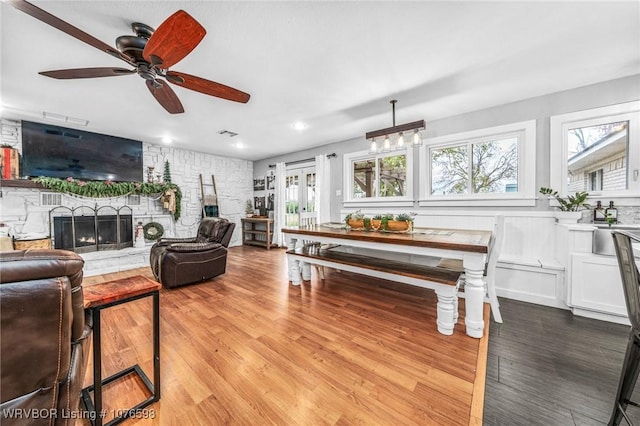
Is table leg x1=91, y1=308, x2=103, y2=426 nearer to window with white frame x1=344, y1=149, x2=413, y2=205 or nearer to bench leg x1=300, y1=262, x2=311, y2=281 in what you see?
bench leg x1=300, y1=262, x2=311, y2=281

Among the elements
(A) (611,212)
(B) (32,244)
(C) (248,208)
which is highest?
(C) (248,208)

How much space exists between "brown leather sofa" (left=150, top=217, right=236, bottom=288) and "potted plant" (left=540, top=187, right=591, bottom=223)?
4320 millimetres

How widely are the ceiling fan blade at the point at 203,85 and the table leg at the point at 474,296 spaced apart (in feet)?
7.98

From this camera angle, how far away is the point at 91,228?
438cm

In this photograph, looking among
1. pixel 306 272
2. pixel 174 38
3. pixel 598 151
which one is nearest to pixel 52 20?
pixel 174 38

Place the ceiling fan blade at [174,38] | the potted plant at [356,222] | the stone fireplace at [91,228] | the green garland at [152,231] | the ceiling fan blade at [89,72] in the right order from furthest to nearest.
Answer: the green garland at [152,231] → the stone fireplace at [91,228] → the potted plant at [356,222] → the ceiling fan blade at [89,72] → the ceiling fan blade at [174,38]

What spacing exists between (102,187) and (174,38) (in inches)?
165

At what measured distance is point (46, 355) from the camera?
0.75 m

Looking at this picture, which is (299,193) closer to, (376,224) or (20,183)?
(376,224)

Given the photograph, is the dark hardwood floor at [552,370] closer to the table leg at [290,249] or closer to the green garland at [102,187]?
the table leg at [290,249]

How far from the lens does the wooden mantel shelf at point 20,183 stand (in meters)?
3.45

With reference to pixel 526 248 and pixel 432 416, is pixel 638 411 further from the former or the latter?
pixel 526 248

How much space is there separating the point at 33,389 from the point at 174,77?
2.04 meters

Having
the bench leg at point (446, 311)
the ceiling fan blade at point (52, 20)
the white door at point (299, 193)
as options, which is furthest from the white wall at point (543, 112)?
the ceiling fan blade at point (52, 20)
